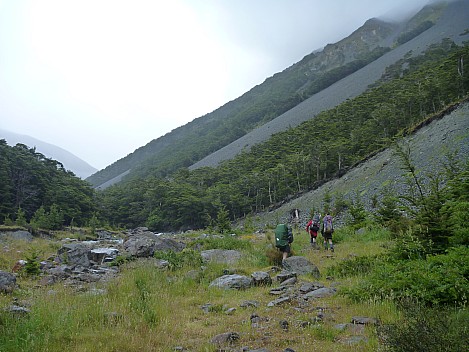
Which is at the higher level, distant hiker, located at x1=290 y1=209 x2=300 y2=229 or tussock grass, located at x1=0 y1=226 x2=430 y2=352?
tussock grass, located at x1=0 y1=226 x2=430 y2=352

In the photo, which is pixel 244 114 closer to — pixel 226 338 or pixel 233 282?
pixel 233 282

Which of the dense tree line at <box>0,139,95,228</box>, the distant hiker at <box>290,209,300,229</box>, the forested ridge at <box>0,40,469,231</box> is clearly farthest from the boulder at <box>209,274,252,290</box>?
the dense tree line at <box>0,139,95,228</box>

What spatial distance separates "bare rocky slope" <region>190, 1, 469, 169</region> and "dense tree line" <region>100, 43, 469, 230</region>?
17699 mm

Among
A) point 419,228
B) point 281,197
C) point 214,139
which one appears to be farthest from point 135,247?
point 214,139

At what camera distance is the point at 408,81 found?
58094mm

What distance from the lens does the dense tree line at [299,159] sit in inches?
1655

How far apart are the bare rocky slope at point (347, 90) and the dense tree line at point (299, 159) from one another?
17699 millimetres

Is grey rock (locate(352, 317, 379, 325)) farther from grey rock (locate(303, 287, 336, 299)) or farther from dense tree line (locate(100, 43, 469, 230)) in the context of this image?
dense tree line (locate(100, 43, 469, 230))

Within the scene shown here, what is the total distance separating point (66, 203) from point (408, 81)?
200 feet

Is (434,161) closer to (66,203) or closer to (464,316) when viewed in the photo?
(464,316)

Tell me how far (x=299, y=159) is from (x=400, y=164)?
2562 centimetres

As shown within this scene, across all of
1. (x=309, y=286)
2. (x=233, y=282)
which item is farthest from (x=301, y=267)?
(x=233, y=282)

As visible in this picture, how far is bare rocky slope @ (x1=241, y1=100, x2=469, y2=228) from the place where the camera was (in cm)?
2306

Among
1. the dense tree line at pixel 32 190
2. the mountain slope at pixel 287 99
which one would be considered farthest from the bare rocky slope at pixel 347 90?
the dense tree line at pixel 32 190
